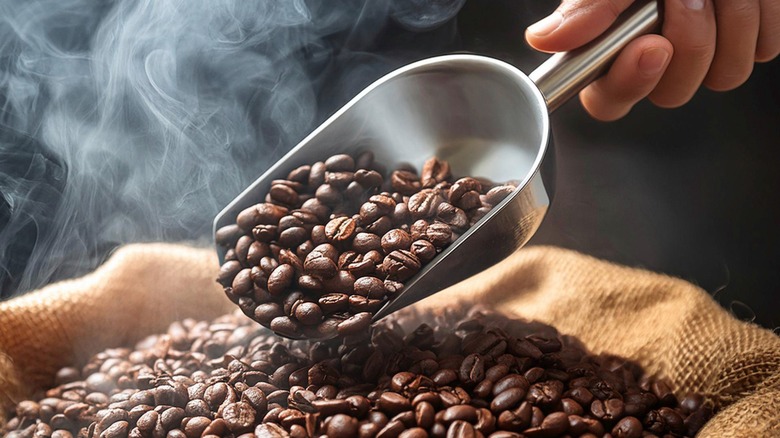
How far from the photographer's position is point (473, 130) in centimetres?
176

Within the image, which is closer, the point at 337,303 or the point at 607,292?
the point at 337,303

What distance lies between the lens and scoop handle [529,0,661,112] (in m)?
1.57

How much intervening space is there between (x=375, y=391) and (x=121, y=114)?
1302mm

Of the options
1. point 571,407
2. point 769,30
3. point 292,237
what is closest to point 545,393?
point 571,407

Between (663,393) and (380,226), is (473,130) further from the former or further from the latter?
(663,393)

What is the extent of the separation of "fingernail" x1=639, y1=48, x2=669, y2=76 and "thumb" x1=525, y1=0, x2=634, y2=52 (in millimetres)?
107

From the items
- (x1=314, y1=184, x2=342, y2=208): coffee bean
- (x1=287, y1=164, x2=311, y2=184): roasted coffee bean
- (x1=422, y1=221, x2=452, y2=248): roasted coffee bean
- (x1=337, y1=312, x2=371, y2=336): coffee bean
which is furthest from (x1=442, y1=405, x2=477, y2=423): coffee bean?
(x1=287, y1=164, x2=311, y2=184): roasted coffee bean

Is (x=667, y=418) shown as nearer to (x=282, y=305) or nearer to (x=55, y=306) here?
(x=282, y=305)

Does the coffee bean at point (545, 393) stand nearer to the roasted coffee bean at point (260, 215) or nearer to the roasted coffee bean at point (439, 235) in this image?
the roasted coffee bean at point (439, 235)

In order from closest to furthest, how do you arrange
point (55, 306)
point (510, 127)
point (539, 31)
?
point (539, 31)
point (510, 127)
point (55, 306)

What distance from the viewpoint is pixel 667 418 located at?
1.47m

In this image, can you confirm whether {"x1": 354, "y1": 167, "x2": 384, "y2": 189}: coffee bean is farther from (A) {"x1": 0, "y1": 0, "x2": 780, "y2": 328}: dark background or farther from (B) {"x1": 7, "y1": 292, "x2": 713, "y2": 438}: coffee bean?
(A) {"x1": 0, "y1": 0, "x2": 780, "y2": 328}: dark background

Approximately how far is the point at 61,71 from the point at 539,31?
145 centimetres

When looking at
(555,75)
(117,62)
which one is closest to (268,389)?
(555,75)
